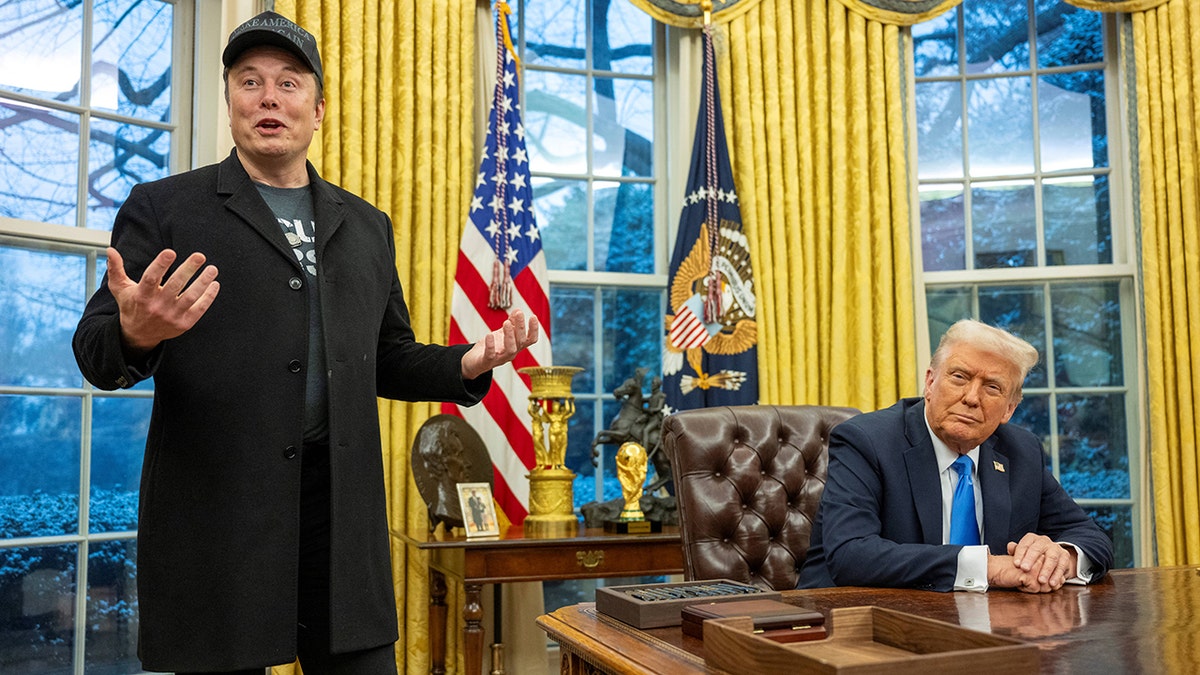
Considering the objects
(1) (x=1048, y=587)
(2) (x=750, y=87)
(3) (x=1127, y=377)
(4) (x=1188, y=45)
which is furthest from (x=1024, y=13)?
(1) (x=1048, y=587)

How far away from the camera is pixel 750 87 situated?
13.4 ft

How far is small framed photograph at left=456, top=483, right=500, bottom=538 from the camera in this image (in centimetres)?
311

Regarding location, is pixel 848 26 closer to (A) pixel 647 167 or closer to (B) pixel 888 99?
(B) pixel 888 99

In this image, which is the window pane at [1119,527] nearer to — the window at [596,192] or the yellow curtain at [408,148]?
the window at [596,192]

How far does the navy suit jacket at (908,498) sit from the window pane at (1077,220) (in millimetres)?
2430

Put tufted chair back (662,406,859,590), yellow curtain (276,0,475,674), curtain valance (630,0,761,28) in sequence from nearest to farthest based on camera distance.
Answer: tufted chair back (662,406,859,590) → yellow curtain (276,0,475,674) → curtain valance (630,0,761,28)

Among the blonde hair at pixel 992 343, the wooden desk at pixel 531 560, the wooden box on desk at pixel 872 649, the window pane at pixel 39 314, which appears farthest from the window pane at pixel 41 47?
the wooden box on desk at pixel 872 649

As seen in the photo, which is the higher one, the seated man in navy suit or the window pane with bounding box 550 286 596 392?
the window pane with bounding box 550 286 596 392

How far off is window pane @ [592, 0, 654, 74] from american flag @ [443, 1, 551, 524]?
0.59 meters

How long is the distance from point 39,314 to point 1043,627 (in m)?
2.96

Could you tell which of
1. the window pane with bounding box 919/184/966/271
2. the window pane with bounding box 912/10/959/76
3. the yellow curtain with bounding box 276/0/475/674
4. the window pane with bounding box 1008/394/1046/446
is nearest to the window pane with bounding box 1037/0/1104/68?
the window pane with bounding box 912/10/959/76

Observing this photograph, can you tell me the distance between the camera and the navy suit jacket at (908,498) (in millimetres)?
1890

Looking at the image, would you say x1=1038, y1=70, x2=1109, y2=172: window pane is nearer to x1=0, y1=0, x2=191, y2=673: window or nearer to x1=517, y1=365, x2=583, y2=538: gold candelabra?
x1=517, y1=365, x2=583, y2=538: gold candelabra

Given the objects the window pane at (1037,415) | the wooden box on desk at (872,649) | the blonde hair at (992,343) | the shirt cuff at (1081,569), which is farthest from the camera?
the window pane at (1037,415)
